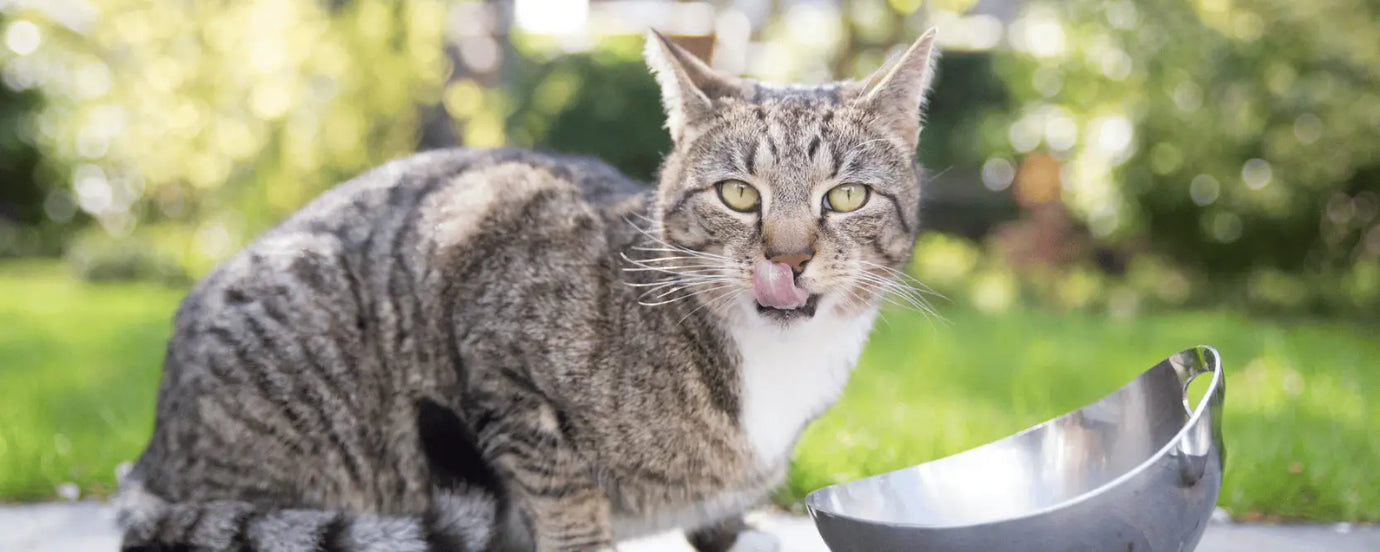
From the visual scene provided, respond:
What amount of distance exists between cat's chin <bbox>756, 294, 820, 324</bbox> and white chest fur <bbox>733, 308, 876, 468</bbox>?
8 centimetres

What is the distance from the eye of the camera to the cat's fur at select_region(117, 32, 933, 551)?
2178 millimetres

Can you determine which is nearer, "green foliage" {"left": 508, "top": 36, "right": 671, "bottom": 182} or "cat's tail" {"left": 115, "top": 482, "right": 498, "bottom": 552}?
"cat's tail" {"left": 115, "top": 482, "right": 498, "bottom": 552}

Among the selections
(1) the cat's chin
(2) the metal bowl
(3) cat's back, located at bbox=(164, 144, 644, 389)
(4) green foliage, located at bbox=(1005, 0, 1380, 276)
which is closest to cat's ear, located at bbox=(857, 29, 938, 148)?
(1) the cat's chin

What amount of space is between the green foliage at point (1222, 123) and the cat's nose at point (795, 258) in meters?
5.34

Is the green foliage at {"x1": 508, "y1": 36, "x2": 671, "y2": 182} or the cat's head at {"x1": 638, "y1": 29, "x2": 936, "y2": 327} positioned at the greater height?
the green foliage at {"x1": 508, "y1": 36, "x2": 671, "y2": 182}

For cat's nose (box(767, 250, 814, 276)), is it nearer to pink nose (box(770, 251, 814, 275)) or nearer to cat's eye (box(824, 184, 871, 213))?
pink nose (box(770, 251, 814, 275))

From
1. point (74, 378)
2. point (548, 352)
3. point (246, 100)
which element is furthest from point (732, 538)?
point (246, 100)

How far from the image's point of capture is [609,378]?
2.24 meters

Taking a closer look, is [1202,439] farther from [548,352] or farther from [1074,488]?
[548,352]

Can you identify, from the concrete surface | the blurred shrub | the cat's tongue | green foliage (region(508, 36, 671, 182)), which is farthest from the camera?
the blurred shrub

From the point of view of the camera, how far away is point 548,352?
223cm

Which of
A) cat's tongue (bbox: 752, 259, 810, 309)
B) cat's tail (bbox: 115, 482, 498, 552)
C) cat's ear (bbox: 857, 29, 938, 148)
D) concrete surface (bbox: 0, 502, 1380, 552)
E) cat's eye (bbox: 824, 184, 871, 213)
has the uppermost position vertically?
cat's ear (bbox: 857, 29, 938, 148)

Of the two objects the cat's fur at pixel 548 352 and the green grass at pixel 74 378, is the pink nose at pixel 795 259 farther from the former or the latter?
→ the green grass at pixel 74 378

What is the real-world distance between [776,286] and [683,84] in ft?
1.58
